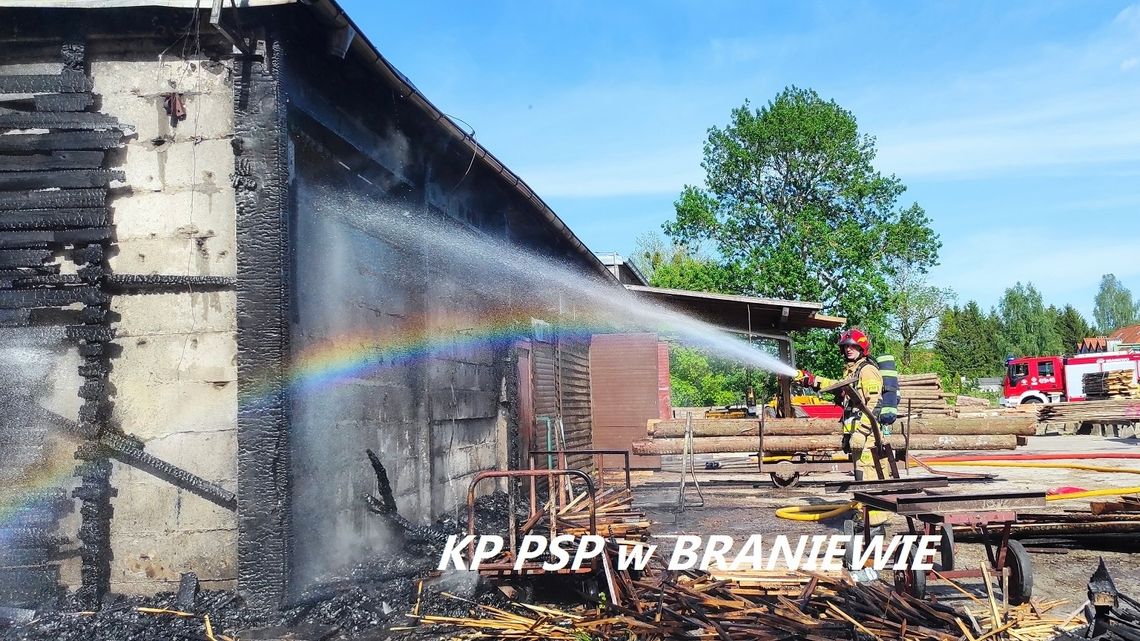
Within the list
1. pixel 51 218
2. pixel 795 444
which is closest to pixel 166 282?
pixel 51 218

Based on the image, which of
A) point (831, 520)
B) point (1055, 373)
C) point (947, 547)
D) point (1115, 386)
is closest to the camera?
point (947, 547)

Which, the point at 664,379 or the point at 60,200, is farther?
the point at 664,379

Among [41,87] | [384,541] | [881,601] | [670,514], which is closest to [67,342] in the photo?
[41,87]

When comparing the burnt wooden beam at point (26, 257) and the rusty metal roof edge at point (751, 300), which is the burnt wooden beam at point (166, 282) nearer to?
the burnt wooden beam at point (26, 257)

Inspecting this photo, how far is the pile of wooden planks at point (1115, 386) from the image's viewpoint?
2942cm

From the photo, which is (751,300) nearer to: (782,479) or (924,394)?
(782,479)

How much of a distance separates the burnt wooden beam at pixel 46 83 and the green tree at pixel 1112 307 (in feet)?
415

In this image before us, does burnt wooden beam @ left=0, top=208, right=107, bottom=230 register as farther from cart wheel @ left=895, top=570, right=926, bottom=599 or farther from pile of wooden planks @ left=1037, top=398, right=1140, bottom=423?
pile of wooden planks @ left=1037, top=398, right=1140, bottom=423

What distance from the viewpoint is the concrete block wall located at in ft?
20.5

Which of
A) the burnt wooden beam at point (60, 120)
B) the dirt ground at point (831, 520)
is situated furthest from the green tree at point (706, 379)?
the burnt wooden beam at point (60, 120)

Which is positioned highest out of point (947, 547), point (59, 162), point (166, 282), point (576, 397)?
point (59, 162)

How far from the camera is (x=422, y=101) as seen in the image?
300 inches

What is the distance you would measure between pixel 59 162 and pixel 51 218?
462 mm

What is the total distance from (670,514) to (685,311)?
22.1ft
